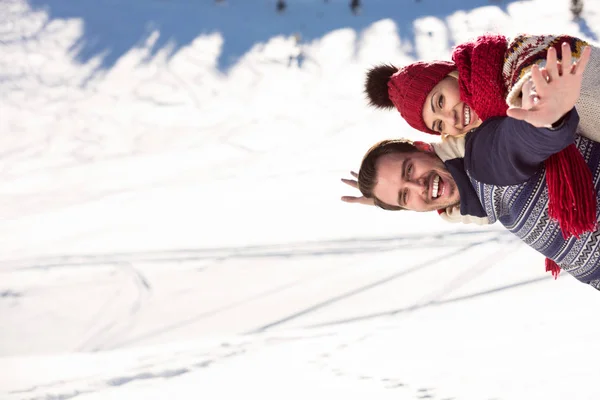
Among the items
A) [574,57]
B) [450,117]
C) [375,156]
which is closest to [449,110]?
[450,117]

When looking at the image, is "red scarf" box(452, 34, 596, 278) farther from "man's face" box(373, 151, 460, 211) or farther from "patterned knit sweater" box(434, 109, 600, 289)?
"man's face" box(373, 151, 460, 211)

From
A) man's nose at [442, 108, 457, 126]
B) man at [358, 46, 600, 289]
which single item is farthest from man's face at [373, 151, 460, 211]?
man's nose at [442, 108, 457, 126]

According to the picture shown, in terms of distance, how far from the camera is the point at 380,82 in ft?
5.06

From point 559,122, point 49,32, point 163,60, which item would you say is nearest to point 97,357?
point 559,122

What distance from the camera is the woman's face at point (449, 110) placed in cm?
135

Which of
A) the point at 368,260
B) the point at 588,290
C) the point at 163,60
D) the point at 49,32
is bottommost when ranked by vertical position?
the point at 588,290

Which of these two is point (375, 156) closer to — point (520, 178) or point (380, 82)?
point (380, 82)

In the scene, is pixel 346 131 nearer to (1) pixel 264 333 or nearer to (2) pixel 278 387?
(1) pixel 264 333

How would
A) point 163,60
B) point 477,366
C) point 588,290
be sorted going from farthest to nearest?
point 163,60, point 588,290, point 477,366

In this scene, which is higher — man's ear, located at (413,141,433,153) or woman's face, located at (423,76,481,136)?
woman's face, located at (423,76,481,136)

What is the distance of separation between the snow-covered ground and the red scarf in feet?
3.08

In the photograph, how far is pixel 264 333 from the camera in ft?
7.86

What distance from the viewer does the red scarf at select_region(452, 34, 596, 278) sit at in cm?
101

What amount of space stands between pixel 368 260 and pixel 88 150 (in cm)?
217
